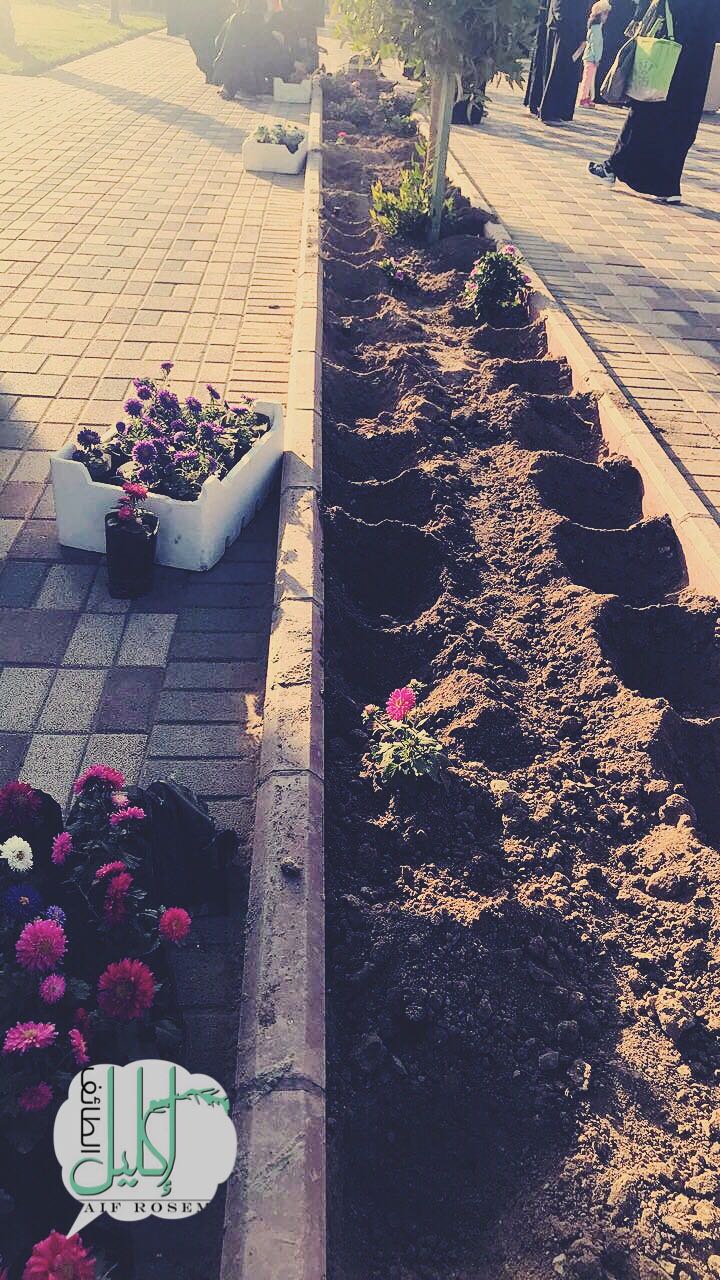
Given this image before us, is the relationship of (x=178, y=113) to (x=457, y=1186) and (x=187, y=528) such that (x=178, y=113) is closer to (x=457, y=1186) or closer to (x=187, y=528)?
(x=187, y=528)

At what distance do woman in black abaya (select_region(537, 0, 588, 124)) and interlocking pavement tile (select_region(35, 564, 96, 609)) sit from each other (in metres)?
13.4

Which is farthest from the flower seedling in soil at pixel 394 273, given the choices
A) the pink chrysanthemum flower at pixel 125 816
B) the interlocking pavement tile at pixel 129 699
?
the pink chrysanthemum flower at pixel 125 816

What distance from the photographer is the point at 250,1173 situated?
202cm

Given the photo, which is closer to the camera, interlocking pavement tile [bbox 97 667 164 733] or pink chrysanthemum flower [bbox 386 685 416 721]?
pink chrysanthemum flower [bbox 386 685 416 721]

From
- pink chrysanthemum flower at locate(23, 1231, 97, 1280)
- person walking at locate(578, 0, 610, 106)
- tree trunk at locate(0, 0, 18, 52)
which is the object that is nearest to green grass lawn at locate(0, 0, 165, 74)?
tree trunk at locate(0, 0, 18, 52)

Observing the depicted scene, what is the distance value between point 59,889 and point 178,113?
1525 cm

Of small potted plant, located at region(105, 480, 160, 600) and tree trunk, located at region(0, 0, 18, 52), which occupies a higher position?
tree trunk, located at region(0, 0, 18, 52)

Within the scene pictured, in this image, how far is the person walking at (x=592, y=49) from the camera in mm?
12891

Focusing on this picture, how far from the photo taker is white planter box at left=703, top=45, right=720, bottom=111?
53.3ft

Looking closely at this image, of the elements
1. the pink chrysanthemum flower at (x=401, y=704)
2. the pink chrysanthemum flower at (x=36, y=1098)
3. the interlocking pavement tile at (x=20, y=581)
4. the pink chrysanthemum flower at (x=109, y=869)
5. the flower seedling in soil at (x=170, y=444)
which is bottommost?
the interlocking pavement tile at (x=20, y=581)

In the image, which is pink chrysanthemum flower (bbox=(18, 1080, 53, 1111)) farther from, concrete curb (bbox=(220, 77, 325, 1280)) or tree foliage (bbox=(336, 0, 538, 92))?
tree foliage (bbox=(336, 0, 538, 92))

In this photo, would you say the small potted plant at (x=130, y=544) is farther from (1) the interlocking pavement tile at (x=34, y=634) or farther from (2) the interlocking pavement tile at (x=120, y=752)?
(2) the interlocking pavement tile at (x=120, y=752)

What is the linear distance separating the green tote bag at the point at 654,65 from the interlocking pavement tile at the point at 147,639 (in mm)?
7682

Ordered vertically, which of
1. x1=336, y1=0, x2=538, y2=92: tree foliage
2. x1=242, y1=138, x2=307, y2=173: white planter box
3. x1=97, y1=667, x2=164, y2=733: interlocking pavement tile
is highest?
x1=336, y1=0, x2=538, y2=92: tree foliage
